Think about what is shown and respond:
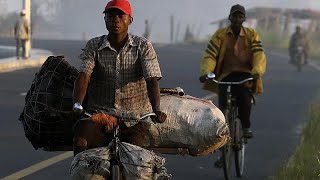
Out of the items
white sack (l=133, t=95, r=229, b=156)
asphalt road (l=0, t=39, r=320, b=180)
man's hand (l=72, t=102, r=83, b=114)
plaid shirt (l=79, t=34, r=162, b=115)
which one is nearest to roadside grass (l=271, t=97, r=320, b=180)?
asphalt road (l=0, t=39, r=320, b=180)

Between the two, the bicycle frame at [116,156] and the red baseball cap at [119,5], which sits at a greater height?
the red baseball cap at [119,5]

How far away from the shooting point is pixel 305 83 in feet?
82.2

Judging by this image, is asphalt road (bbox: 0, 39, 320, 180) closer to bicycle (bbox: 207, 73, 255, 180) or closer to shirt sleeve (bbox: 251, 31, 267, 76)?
bicycle (bbox: 207, 73, 255, 180)

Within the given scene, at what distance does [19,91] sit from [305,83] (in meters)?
8.46

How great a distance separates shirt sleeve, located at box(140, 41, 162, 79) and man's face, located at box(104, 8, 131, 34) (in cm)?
20

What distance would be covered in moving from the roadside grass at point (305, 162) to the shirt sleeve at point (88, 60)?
8.84ft

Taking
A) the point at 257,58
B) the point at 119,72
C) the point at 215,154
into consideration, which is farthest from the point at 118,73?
the point at 215,154

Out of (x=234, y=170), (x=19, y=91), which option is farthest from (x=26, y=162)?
(x=19, y=91)

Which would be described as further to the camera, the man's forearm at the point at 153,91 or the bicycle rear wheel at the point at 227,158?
the bicycle rear wheel at the point at 227,158

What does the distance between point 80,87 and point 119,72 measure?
28 centimetres

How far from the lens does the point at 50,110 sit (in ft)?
20.5

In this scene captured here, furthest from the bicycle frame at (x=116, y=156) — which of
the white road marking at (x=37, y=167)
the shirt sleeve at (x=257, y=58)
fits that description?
the shirt sleeve at (x=257, y=58)

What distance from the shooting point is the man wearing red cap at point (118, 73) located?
596cm

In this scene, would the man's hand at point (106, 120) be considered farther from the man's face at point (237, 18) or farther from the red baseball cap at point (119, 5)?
the man's face at point (237, 18)
